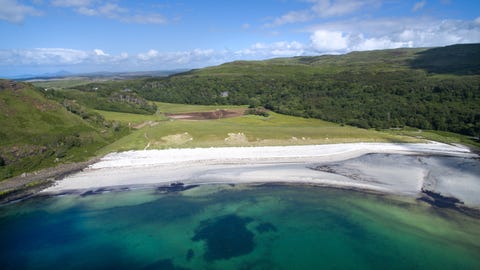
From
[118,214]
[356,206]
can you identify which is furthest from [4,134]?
[356,206]

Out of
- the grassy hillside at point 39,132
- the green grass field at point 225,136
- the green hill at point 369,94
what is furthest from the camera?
the green hill at point 369,94

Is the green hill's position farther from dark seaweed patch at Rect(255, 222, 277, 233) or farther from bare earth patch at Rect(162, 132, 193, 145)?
dark seaweed patch at Rect(255, 222, 277, 233)

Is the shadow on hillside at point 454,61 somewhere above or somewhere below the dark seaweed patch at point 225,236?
above

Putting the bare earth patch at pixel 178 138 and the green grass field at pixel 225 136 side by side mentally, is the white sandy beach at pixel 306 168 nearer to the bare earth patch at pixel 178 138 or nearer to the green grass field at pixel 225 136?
the green grass field at pixel 225 136

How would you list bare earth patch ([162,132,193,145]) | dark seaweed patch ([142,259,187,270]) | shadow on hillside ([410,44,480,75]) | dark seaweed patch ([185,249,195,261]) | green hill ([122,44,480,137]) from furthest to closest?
shadow on hillside ([410,44,480,75]), green hill ([122,44,480,137]), bare earth patch ([162,132,193,145]), dark seaweed patch ([185,249,195,261]), dark seaweed patch ([142,259,187,270])

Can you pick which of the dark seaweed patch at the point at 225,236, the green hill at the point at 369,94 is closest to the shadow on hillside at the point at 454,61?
the green hill at the point at 369,94

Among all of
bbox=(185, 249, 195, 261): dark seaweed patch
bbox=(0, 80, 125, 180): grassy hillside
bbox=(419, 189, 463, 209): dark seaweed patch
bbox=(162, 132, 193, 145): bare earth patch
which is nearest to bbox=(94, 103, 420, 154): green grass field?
bbox=(162, 132, 193, 145): bare earth patch

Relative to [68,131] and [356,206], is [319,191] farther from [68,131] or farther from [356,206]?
[68,131]
